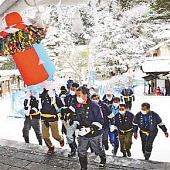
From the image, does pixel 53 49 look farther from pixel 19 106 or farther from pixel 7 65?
pixel 19 106

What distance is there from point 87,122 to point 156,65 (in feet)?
36.0

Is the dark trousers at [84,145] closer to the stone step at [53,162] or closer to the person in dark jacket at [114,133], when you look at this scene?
the stone step at [53,162]

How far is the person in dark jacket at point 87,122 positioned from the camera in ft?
8.84

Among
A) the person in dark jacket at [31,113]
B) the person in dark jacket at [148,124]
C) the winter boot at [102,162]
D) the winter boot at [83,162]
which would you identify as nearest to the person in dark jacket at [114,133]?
the person in dark jacket at [148,124]

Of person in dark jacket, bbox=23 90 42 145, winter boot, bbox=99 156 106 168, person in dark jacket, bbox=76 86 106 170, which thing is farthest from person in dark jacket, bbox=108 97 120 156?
person in dark jacket, bbox=23 90 42 145

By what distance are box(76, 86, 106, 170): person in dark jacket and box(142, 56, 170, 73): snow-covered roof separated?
10.4 meters

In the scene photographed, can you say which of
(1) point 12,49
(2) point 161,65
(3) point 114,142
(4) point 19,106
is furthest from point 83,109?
(2) point 161,65

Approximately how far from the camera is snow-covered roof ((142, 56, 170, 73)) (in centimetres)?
1223

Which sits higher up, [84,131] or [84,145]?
[84,131]

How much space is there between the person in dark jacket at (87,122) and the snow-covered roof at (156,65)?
10.4 meters

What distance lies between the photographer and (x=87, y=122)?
2.73 metres

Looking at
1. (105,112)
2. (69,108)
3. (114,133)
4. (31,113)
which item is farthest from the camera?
(31,113)

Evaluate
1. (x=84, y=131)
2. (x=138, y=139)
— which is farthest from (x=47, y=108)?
(x=138, y=139)

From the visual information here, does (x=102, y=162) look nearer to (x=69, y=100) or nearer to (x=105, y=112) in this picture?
(x=105, y=112)
